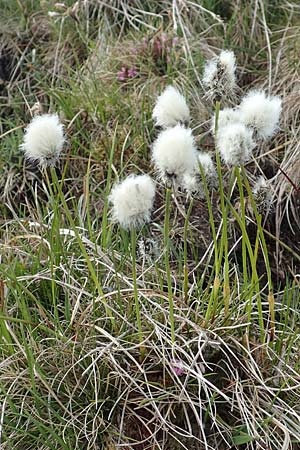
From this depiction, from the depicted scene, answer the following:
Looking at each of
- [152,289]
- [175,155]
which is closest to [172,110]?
[175,155]

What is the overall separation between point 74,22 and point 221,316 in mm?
1849

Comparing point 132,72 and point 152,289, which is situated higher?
point 132,72

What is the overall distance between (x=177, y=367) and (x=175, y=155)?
576mm

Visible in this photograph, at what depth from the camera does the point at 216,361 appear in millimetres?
1702

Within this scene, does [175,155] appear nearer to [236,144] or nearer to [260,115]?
[236,144]

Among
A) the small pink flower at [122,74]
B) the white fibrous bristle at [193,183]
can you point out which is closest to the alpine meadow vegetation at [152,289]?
the white fibrous bristle at [193,183]

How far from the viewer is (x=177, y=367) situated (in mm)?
1620

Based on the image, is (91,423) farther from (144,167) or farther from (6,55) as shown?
(6,55)

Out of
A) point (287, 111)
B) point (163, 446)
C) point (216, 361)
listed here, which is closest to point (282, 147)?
point (287, 111)

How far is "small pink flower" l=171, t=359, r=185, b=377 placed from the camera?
161 centimetres

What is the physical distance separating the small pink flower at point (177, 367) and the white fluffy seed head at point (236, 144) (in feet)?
1.68

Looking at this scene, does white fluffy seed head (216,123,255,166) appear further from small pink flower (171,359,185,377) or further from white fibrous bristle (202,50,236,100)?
small pink flower (171,359,185,377)

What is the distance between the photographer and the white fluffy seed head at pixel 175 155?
1295mm

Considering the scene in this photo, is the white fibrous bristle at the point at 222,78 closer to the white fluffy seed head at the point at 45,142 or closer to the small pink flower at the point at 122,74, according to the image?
the white fluffy seed head at the point at 45,142
